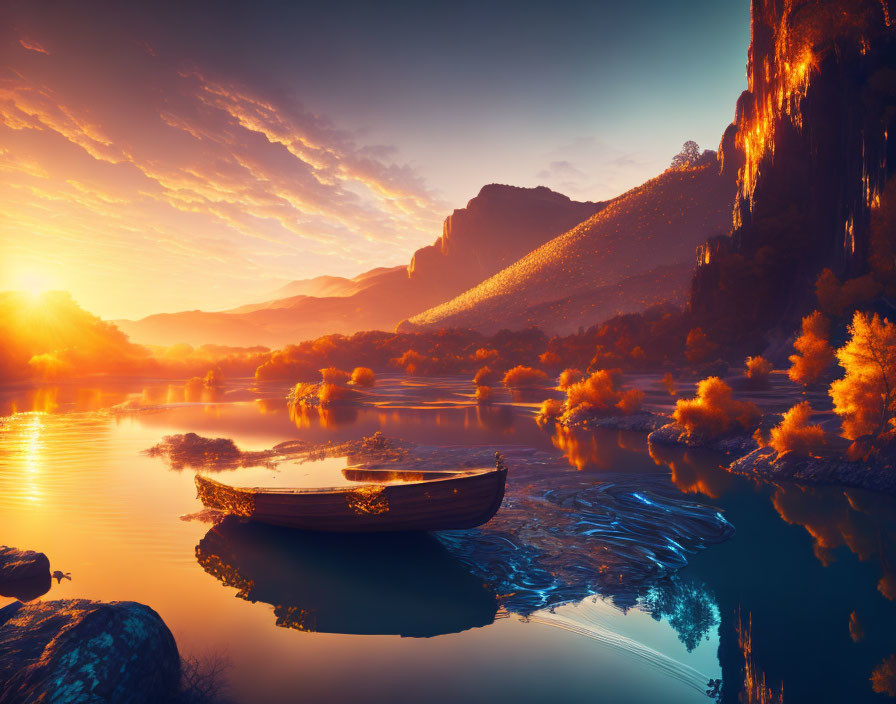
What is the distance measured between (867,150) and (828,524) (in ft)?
117

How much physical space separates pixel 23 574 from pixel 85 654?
5.39 m

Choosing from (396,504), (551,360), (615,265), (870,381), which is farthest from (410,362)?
(615,265)

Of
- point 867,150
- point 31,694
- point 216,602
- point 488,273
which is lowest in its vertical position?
point 216,602

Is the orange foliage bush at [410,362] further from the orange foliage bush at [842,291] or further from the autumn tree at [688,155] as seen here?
the autumn tree at [688,155]

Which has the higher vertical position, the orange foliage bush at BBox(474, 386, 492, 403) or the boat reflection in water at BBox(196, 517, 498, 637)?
the orange foliage bush at BBox(474, 386, 492, 403)

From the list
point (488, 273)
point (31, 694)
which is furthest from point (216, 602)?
point (488, 273)

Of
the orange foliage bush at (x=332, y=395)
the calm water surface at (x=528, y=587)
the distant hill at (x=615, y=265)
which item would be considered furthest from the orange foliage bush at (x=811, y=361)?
the distant hill at (x=615, y=265)

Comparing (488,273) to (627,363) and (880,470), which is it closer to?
(627,363)

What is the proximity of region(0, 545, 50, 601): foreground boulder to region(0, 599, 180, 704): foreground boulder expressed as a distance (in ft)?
10.5

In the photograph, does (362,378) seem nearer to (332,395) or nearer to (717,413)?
(332,395)

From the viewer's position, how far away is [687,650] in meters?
7.04

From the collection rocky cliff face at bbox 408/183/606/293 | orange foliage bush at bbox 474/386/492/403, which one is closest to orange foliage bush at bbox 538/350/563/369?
orange foliage bush at bbox 474/386/492/403

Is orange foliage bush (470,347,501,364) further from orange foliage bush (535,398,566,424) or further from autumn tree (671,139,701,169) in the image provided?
autumn tree (671,139,701,169)

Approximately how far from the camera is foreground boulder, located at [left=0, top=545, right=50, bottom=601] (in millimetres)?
8523
